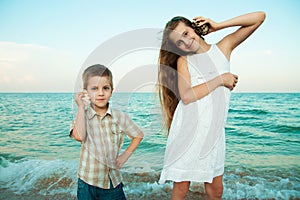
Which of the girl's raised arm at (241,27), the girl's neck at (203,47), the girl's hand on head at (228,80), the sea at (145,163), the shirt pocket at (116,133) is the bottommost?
the sea at (145,163)

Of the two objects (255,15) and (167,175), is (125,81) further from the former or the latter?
(255,15)

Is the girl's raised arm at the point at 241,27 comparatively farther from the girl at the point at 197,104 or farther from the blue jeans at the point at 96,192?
the blue jeans at the point at 96,192

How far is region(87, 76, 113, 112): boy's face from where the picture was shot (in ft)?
5.31

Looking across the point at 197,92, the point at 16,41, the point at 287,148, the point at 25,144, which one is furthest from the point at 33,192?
the point at 16,41

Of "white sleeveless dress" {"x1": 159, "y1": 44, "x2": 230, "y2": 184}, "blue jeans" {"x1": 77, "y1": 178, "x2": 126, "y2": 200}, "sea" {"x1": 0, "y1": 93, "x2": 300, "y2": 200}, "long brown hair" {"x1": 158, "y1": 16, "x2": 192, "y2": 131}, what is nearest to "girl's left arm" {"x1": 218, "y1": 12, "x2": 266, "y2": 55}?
"white sleeveless dress" {"x1": 159, "y1": 44, "x2": 230, "y2": 184}

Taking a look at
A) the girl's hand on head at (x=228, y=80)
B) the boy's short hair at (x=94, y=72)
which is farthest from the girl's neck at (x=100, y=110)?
the girl's hand on head at (x=228, y=80)

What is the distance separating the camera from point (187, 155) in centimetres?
169

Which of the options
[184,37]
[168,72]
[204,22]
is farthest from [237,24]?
[168,72]

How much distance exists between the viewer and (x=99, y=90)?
1616mm

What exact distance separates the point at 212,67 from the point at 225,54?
0.45ft

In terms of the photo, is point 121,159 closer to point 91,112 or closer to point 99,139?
point 99,139

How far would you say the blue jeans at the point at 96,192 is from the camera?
161cm

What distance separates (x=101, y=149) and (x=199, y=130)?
1.88ft

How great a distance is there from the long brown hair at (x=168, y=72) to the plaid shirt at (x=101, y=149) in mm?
380
